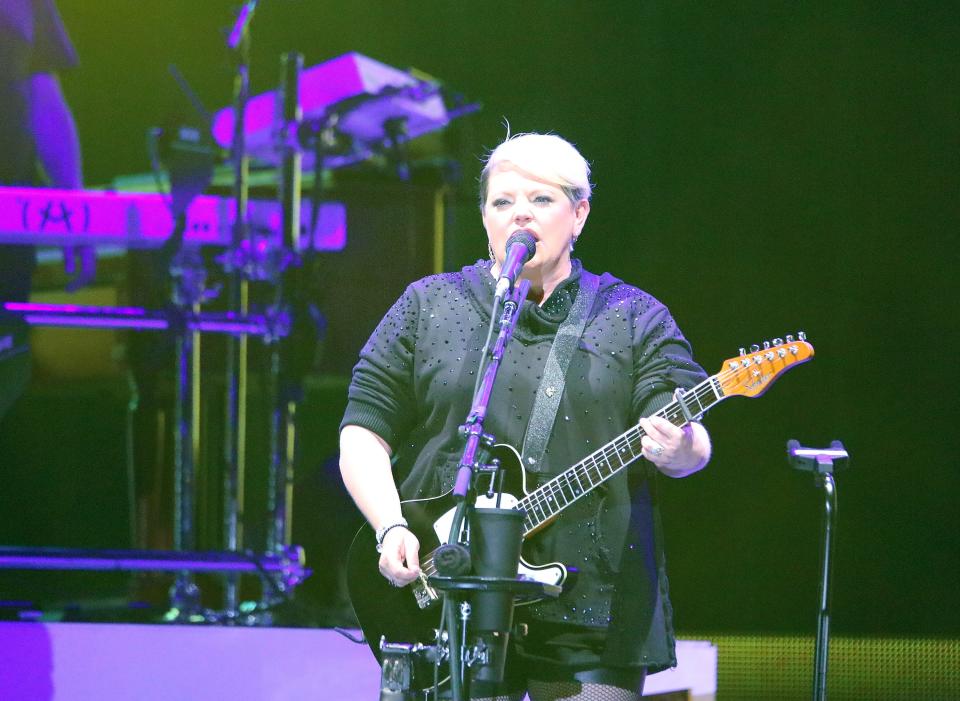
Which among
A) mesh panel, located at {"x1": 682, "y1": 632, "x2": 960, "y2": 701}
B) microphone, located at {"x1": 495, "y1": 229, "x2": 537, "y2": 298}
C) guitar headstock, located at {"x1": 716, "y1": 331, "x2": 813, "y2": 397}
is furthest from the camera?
mesh panel, located at {"x1": 682, "y1": 632, "x2": 960, "y2": 701}

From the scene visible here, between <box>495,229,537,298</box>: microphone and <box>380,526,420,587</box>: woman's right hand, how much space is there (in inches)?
20.1

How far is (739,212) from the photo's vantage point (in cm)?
446

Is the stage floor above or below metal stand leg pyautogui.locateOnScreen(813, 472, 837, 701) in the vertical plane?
below

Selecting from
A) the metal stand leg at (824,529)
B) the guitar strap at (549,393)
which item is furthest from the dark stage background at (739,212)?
the guitar strap at (549,393)

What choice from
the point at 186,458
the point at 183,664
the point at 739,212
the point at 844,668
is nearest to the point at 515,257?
the point at 183,664

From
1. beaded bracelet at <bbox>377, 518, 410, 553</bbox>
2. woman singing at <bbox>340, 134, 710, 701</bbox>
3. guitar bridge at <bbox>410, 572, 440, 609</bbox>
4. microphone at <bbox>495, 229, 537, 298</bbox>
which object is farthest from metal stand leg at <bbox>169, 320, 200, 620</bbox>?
microphone at <bbox>495, 229, 537, 298</bbox>

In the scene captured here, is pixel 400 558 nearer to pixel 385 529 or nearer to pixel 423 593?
pixel 385 529

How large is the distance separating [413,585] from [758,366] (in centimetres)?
90

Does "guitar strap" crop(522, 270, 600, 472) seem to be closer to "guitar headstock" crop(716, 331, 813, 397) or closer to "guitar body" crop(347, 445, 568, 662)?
"guitar body" crop(347, 445, 568, 662)

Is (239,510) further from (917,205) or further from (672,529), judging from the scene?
(917,205)

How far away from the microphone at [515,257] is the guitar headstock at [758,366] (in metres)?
0.52

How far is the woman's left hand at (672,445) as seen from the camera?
221 centimetres

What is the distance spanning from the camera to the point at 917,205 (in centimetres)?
438

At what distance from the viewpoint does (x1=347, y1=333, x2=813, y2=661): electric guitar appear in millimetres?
2295
